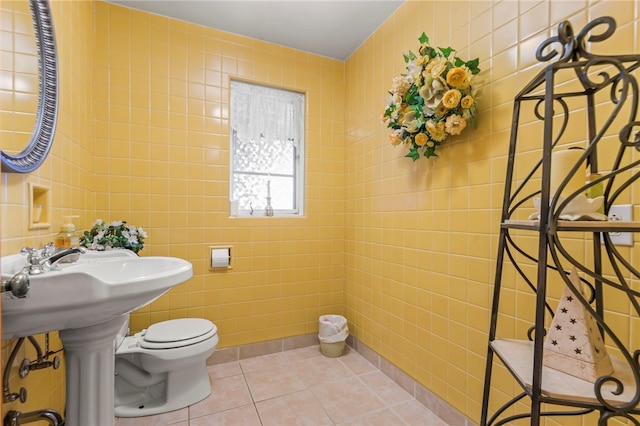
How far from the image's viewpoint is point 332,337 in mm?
2311

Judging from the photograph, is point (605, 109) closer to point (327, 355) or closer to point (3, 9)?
point (3, 9)

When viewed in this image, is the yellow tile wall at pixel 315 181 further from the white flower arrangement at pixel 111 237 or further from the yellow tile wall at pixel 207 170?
the white flower arrangement at pixel 111 237

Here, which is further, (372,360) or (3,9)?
(372,360)

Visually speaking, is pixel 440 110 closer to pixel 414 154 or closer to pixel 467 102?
pixel 467 102

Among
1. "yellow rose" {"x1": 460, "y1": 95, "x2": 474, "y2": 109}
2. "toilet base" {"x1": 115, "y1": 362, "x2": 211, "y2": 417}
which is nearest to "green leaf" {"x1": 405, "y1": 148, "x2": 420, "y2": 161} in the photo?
Answer: "yellow rose" {"x1": 460, "y1": 95, "x2": 474, "y2": 109}

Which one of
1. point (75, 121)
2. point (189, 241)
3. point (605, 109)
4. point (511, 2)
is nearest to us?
point (605, 109)

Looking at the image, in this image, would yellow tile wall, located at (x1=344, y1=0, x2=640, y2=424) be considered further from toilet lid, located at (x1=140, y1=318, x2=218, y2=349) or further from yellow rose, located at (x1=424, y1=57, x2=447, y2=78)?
toilet lid, located at (x1=140, y1=318, x2=218, y2=349)

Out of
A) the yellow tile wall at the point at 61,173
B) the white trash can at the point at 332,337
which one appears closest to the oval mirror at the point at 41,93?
the yellow tile wall at the point at 61,173

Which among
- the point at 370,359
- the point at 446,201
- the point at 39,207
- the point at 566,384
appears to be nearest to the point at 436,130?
the point at 446,201

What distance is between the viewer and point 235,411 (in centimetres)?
169

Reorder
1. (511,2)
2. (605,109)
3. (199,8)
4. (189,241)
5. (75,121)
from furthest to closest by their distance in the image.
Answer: (189,241) → (199,8) → (75,121) → (511,2) → (605,109)

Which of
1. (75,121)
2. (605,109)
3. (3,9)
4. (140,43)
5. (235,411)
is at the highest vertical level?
(140,43)

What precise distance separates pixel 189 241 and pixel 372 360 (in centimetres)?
156

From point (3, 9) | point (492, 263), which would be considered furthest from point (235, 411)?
point (3, 9)
